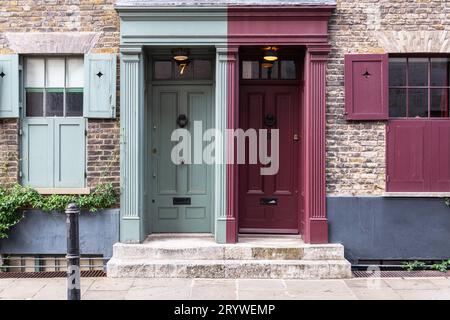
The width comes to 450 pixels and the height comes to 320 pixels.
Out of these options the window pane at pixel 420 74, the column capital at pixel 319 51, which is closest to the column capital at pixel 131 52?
the column capital at pixel 319 51

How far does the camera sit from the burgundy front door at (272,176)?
872 cm

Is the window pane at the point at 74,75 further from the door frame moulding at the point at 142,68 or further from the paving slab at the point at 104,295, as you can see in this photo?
the paving slab at the point at 104,295

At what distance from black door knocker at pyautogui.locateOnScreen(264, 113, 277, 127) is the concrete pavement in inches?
99.7

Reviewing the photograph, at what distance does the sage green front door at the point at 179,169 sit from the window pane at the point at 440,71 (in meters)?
3.39

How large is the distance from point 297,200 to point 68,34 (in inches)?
171

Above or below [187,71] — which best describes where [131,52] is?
above

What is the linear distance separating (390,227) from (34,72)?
229 inches

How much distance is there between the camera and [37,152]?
325 inches

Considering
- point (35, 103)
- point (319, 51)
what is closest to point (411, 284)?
point (319, 51)

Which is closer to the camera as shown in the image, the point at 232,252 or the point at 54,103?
the point at 232,252

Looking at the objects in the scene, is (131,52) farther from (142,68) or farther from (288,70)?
(288,70)

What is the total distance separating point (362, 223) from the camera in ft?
26.6
